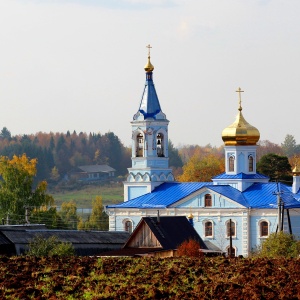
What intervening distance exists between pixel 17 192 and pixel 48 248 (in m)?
25.7

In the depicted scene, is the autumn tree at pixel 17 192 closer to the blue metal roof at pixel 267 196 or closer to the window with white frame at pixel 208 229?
the window with white frame at pixel 208 229

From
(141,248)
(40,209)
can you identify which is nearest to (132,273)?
(141,248)

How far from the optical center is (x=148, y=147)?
6600cm

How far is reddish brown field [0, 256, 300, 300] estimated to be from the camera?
24.0m

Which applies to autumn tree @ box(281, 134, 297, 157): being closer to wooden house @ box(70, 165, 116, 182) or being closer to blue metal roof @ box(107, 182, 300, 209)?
wooden house @ box(70, 165, 116, 182)

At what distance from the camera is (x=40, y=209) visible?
71438 mm

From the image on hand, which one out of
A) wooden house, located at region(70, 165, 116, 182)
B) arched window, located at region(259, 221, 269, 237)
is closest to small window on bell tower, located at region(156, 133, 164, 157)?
arched window, located at region(259, 221, 269, 237)

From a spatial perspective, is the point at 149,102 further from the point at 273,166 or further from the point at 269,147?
the point at 269,147

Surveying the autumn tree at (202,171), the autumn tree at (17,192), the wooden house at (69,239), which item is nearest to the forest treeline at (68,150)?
the autumn tree at (202,171)

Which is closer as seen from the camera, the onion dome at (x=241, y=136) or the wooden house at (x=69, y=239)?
the wooden house at (x=69, y=239)

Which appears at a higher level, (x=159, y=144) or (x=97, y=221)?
(x=159, y=144)

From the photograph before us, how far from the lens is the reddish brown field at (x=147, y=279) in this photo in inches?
947

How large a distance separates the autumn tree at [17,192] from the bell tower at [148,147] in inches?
244

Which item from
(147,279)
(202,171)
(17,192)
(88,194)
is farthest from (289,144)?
(147,279)
